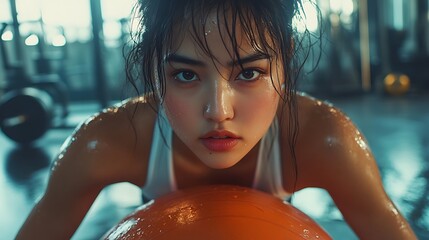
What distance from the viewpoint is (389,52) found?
3912 millimetres

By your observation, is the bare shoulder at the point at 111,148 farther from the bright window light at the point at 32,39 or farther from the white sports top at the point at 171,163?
the bright window light at the point at 32,39

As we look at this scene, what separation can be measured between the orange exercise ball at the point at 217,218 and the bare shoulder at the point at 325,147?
0.22 feet

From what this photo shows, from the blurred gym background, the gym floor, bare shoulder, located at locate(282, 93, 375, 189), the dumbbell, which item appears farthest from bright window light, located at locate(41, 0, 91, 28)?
bare shoulder, located at locate(282, 93, 375, 189)

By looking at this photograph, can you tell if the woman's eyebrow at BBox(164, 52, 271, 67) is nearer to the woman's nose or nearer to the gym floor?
the woman's nose

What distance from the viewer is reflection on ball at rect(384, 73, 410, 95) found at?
3.51 meters

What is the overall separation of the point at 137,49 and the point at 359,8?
136 inches

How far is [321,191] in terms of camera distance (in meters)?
1.42

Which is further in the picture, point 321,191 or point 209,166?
point 321,191

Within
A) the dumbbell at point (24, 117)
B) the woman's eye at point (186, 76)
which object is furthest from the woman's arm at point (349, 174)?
the dumbbell at point (24, 117)

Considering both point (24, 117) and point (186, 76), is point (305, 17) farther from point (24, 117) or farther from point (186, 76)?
point (24, 117)

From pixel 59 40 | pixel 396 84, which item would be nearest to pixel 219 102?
pixel 59 40

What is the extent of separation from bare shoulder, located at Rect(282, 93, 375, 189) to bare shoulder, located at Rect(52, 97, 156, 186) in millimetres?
198

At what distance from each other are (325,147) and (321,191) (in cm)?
85

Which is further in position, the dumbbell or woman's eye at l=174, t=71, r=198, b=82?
the dumbbell
